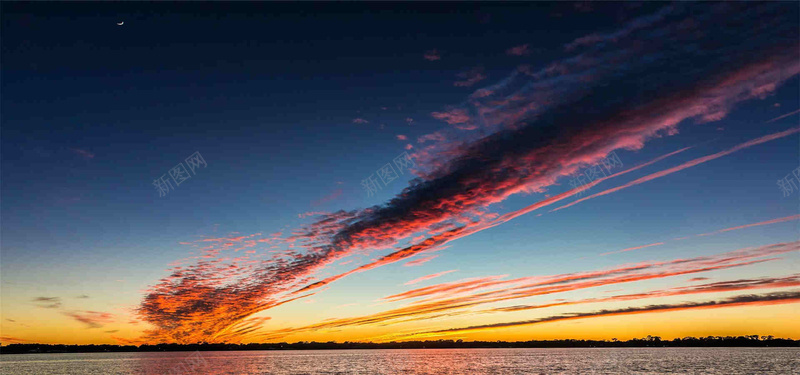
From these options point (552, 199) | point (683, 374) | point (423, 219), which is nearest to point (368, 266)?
point (423, 219)

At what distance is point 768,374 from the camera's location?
414 feet

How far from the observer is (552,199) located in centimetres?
Answer: 6531

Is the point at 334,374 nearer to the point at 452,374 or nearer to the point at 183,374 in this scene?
the point at 452,374

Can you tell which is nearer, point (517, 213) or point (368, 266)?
point (517, 213)

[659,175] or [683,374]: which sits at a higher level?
[659,175]

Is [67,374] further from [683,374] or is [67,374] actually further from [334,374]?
[683,374]

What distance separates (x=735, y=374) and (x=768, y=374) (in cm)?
784

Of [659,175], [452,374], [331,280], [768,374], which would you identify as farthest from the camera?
[452,374]

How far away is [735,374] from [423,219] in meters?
114

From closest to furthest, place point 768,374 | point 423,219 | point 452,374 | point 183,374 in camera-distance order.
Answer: point 423,219
point 768,374
point 452,374
point 183,374

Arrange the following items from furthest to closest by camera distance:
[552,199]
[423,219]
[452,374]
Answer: [452,374]
[423,219]
[552,199]

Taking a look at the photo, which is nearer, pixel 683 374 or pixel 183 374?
pixel 683 374

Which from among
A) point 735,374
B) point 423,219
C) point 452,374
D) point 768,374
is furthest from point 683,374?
point 423,219

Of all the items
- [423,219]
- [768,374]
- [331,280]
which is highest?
[423,219]
